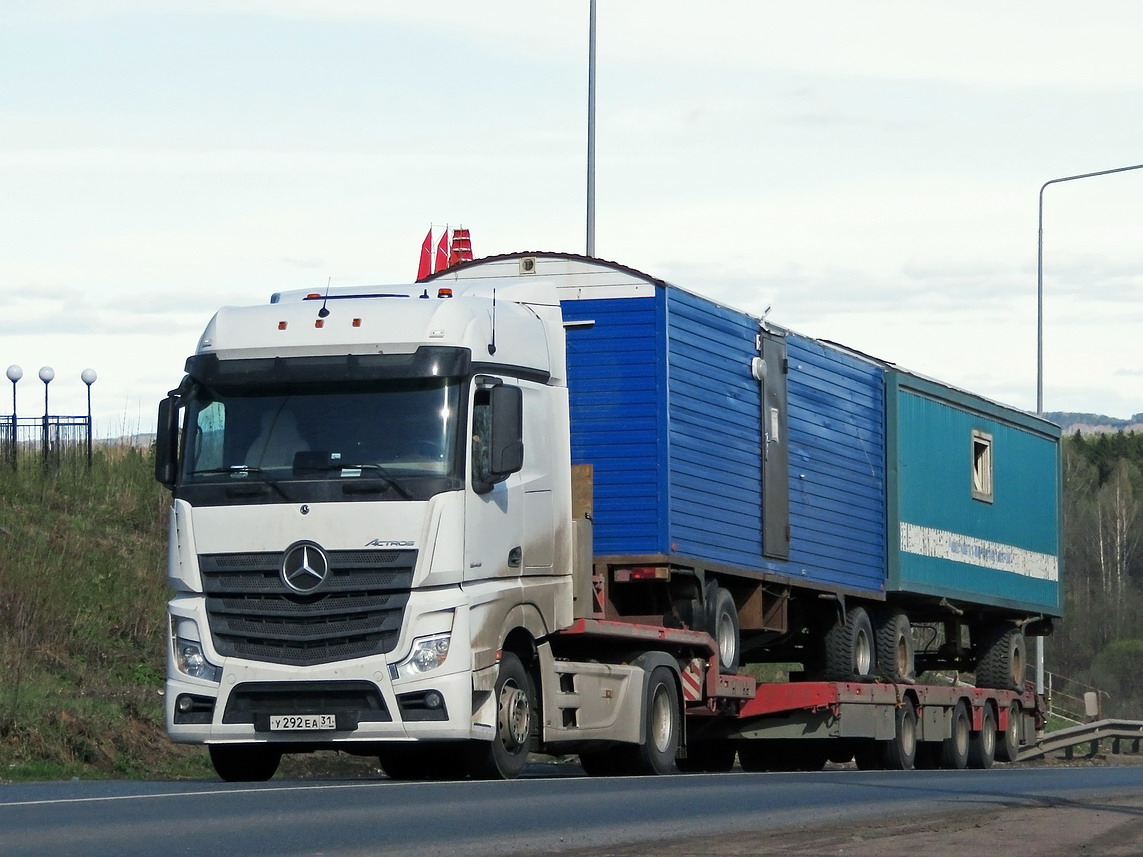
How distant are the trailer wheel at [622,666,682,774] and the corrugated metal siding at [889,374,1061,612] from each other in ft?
20.3

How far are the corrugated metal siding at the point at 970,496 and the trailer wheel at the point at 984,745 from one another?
60.6 inches

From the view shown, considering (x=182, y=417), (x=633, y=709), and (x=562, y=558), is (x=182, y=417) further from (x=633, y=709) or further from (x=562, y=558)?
(x=633, y=709)

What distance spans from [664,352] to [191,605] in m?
4.88

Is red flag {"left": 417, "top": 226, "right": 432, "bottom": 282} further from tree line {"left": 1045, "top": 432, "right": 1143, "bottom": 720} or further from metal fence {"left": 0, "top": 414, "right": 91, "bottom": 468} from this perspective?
tree line {"left": 1045, "top": 432, "right": 1143, "bottom": 720}

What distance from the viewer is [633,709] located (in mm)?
16188

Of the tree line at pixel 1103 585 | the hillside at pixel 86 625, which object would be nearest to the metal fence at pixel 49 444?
the hillside at pixel 86 625

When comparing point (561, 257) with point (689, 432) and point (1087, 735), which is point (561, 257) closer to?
point (689, 432)

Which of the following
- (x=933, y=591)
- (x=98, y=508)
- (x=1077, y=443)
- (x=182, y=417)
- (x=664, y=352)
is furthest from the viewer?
(x=1077, y=443)

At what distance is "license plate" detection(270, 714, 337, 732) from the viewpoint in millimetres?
13422

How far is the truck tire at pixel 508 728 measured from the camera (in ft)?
46.3

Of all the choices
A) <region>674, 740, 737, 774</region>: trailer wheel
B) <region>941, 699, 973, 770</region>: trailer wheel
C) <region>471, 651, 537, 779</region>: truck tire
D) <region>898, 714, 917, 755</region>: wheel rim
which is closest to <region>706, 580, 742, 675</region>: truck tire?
<region>471, 651, 537, 779</region>: truck tire

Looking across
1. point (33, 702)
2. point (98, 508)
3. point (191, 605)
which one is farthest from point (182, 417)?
point (98, 508)

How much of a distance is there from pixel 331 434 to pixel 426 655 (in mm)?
1654

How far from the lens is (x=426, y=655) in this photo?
44.2 ft
